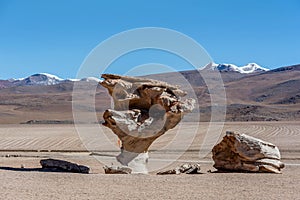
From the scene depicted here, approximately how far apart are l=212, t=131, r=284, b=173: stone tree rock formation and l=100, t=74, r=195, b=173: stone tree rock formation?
201 cm

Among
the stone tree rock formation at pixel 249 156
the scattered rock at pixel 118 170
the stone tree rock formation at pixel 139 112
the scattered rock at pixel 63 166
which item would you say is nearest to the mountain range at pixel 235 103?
the stone tree rock formation at pixel 139 112

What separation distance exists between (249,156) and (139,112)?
402 centimetres

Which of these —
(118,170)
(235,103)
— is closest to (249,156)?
(118,170)

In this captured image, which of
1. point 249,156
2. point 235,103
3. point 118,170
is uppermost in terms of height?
point 235,103

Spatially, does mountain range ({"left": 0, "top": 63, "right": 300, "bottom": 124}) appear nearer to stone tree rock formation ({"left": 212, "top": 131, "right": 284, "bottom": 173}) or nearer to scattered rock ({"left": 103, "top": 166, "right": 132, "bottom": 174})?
stone tree rock formation ({"left": 212, "top": 131, "right": 284, "bottom": 173})

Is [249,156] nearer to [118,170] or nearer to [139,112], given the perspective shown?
[139,112]

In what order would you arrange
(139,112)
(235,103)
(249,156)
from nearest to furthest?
1. (249,156)
2. (139,112)
3. (235,103)

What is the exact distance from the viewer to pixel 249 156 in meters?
16.0

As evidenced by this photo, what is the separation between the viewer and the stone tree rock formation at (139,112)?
16.8 metres

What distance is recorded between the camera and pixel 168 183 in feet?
43.3

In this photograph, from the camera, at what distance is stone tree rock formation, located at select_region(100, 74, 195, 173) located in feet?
55.0

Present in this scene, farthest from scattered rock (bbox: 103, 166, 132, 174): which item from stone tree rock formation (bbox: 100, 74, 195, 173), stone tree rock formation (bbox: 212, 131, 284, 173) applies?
stone tree rock formation (bbox: 212, 131, 284, 173)

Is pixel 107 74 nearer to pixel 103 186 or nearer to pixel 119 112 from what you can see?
pixel 119 112

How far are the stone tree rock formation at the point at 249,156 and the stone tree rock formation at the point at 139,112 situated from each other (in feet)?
6.61
